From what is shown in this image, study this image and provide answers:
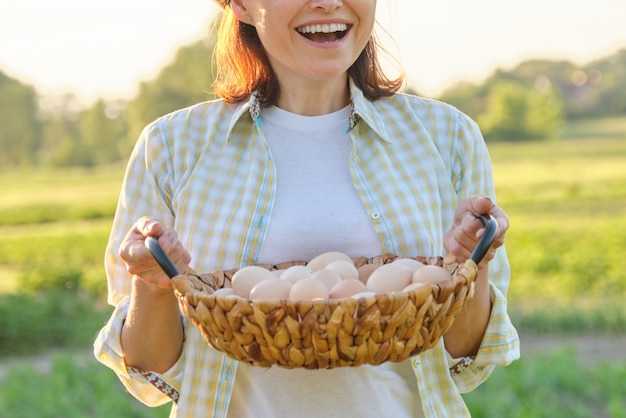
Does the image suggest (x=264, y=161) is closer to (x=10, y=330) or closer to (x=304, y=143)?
(x=304, y=143)

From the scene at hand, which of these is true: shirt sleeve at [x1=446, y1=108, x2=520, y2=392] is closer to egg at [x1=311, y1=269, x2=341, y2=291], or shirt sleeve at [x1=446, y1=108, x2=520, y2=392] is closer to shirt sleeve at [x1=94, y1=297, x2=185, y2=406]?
egg at [x1=311, y1=269, x2=341, y2=291]

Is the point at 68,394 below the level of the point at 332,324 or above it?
below

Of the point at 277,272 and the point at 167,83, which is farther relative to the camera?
the point at 167,83

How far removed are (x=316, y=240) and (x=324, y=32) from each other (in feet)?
1.23

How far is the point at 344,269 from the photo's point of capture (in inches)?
58.9

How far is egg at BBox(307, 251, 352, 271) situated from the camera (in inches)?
61.5

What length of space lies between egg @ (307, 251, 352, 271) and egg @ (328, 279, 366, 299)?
0.46 feet

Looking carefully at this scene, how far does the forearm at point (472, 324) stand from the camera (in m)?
1.62

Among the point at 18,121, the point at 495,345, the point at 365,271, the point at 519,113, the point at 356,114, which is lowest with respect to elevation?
the point at 18,121

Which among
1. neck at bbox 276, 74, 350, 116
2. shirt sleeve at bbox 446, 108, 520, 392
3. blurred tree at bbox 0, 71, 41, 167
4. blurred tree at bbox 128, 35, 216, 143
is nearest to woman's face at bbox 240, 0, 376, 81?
neck at bbox 276, 74, 350, 116

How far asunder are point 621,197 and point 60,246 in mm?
6191

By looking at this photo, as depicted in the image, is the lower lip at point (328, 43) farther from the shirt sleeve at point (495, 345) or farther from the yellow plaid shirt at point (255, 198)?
the shirt sleeve at point (495, 345)

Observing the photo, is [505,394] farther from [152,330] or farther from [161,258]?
[161,258]

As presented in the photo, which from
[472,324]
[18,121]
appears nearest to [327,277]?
[472,324]
